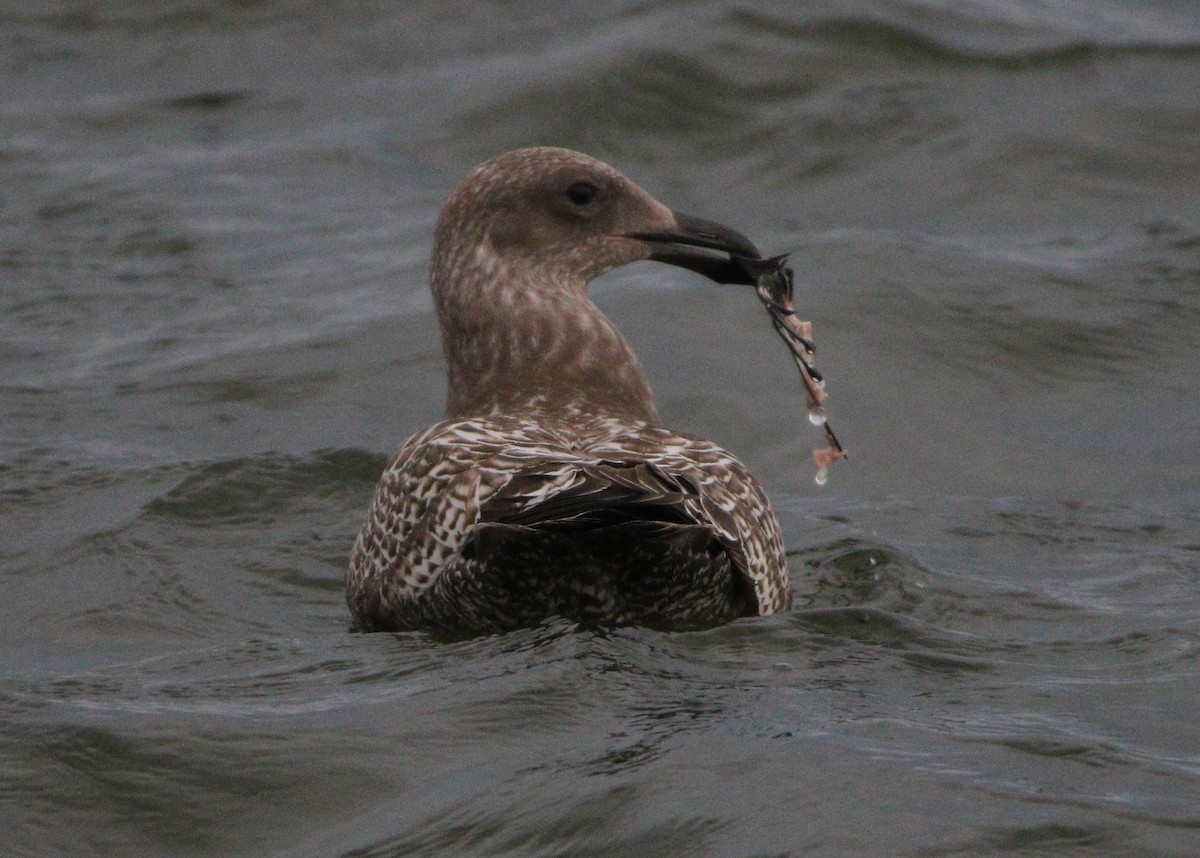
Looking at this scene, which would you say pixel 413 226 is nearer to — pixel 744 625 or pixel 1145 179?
pixel 1145 179

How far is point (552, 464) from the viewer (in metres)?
5.51

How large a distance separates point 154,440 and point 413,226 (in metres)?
3.60

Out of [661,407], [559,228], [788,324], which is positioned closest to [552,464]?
[788,324]

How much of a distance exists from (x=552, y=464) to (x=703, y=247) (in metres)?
1.96

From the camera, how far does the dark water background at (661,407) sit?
5.05 metres

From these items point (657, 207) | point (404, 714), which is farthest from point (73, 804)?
point (657, 207)

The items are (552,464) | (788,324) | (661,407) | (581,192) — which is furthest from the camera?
(661,407)

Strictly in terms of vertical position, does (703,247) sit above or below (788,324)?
above

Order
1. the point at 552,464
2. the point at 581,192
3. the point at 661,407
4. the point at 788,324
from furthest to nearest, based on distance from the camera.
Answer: the point at 661,407, the point at 581,192, the point at 788,324, the point at 552,464

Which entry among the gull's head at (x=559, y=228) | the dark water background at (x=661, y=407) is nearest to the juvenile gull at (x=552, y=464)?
the gull's head at (x=559, y=228)

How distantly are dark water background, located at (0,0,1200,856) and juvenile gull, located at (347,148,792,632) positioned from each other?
6.2 inches

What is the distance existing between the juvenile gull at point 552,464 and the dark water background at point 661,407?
0.16 m

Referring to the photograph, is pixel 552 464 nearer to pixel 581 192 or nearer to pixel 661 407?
pixel 581 192

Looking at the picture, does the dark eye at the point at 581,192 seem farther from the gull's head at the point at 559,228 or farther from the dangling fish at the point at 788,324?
the dangling fish at the point at 788,324
